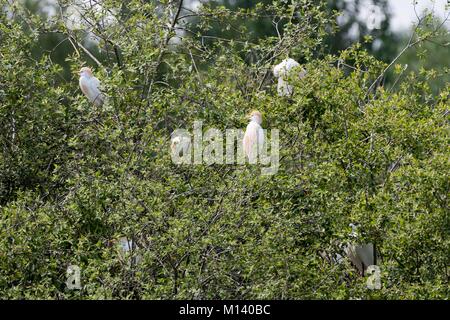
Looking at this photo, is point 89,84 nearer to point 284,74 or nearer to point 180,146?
point 284,74

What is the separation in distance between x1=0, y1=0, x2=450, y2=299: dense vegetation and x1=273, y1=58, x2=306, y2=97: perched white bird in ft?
0.25

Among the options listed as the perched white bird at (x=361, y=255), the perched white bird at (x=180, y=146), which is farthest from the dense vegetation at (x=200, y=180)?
the perched white bird at (x=361, y=255)

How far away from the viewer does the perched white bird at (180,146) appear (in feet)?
21.9

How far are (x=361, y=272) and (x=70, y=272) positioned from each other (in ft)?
6.93

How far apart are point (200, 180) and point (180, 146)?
1.10 feet

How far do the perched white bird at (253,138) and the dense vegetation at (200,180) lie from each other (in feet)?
0.44

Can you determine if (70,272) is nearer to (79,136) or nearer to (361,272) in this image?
(79,136)

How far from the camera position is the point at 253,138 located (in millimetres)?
6938

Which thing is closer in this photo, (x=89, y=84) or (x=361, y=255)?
(x=361, y=255)

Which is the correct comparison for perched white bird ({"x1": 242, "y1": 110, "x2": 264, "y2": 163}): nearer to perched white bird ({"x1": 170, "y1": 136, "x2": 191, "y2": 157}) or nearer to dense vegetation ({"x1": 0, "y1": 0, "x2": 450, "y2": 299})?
dense vegetation ({"x1": 0, "y1": 0, "x2": 450, "y2": 299})

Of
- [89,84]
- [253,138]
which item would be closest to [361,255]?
[253,138]

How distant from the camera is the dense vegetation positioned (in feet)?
19.4
